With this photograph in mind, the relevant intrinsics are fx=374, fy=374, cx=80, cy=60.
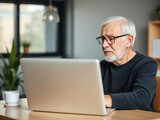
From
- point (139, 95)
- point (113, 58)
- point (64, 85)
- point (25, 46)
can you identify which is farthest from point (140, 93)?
point (25, 46)

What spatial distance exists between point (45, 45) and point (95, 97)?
5.11 meters

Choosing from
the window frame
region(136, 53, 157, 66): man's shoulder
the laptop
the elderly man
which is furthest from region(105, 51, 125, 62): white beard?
the window frame

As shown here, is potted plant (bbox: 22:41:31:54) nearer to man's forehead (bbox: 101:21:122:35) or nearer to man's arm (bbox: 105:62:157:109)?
man's forehead (bbox: 101:21:122:35)

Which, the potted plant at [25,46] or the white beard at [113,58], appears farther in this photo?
the potted plant at [25,46]

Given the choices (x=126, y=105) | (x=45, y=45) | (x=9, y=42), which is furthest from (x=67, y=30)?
(x=126, y=105)

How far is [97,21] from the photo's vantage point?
672 centimetres

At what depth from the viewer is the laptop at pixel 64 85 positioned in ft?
6.08

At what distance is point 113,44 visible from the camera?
2.35 m

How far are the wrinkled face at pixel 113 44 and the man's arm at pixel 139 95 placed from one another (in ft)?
0.62

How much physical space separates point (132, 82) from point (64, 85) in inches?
23.2

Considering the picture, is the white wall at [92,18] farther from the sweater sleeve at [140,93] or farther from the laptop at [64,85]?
the laptop at [64,85]

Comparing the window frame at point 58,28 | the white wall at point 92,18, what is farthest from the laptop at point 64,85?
the white wall at point 92,18

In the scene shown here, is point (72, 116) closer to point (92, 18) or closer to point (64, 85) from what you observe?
point (64, 85)

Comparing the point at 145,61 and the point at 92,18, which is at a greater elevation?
the point at 92,18
